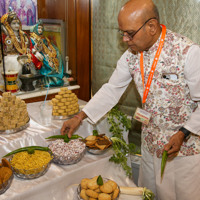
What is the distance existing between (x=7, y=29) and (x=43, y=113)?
33.9 inches

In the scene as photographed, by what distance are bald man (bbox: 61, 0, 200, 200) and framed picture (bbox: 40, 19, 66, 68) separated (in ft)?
4.02

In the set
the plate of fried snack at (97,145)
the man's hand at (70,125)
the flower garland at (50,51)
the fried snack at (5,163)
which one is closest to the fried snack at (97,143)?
the plate of fried snack at (97,145)

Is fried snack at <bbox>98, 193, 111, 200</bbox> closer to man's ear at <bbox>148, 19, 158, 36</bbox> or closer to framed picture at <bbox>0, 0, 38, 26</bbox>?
man's ear at <bbox>148, 19, 158, 36</bbox>

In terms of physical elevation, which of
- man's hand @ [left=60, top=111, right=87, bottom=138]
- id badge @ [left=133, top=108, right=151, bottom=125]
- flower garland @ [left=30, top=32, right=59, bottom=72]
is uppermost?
flower garland @ [left=30, top=32, right=59, bottom=72]

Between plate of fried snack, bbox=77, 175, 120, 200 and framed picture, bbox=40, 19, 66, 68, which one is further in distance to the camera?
framed picture, bbox=40, 19, 66, 68

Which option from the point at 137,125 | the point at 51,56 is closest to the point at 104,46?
the point at 51,56

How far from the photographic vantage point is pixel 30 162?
1335mm

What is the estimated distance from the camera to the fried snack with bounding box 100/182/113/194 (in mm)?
1230

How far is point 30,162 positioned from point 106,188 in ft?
1.46

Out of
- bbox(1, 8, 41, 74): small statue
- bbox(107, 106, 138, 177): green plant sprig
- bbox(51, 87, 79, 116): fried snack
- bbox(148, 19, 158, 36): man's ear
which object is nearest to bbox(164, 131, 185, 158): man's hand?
bbox(107, 106, 138, 177): green plant sprig

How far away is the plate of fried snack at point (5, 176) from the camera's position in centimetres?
119

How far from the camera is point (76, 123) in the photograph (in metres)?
1.70

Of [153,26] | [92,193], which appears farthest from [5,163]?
[153,26]

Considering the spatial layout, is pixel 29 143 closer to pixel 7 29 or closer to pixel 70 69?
pixel 7 29
